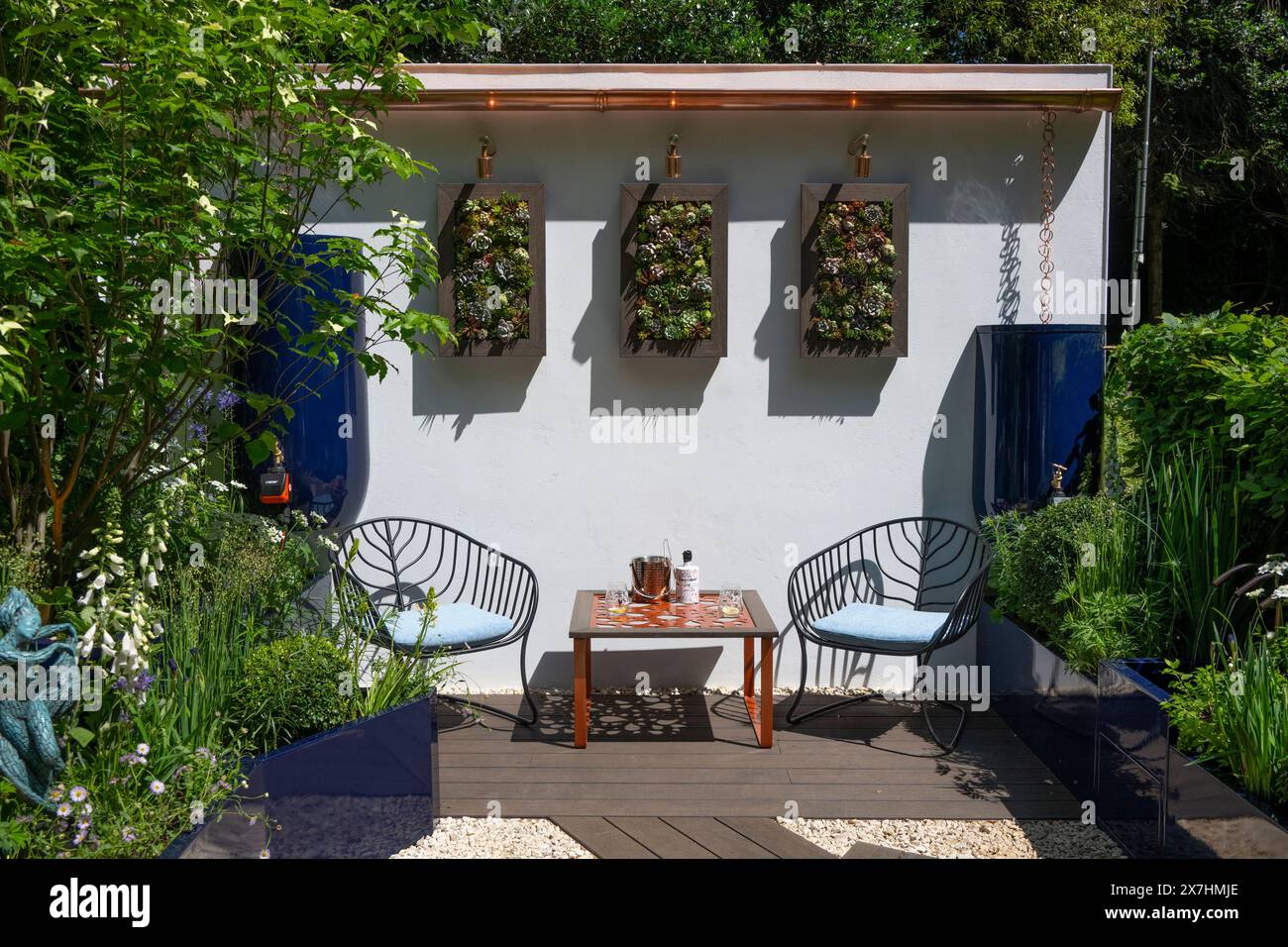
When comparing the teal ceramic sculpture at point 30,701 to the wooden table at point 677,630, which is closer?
the teal ceramic sculpture at point 30,701

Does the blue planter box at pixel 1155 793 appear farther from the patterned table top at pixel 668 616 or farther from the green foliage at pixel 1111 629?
the patterned table top at pixel 668 616

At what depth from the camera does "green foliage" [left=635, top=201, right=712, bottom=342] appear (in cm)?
546

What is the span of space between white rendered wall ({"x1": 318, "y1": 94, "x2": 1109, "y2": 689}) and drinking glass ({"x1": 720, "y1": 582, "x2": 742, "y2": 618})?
50 cm

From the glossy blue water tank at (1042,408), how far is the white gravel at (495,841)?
2.78m

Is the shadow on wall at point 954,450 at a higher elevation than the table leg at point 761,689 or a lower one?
higher

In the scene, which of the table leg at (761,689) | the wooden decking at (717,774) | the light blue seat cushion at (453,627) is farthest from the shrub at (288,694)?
the table leg at (761,689)

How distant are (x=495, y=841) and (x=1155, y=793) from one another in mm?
2196

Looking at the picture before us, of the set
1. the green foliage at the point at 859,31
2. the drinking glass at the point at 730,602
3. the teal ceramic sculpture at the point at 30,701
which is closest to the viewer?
the teal ceramic sculpture at the point at 30,701

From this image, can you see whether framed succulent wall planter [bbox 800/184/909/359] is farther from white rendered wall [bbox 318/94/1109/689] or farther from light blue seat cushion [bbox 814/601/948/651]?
light blue seat cushion [bbox 814/601/948/651]

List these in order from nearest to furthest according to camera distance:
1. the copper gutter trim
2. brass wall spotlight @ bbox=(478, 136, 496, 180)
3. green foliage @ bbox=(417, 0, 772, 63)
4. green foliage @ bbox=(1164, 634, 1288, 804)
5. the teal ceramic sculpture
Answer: the teal ceramic sculpture, green foliage @ bbox=(1164, 634, 1288, 804), the copper gutter trim, brass wall spotlight @ bbox=(478, 136, 496, 180), green foliage @ bbox=(417, 0, 772, 63)

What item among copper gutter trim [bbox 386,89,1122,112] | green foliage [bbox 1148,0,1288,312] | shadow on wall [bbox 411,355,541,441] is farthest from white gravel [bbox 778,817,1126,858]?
green foliage [bbox 1148,0,1288,312]

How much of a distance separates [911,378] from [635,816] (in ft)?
9.15

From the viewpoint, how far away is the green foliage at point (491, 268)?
5445 mm
